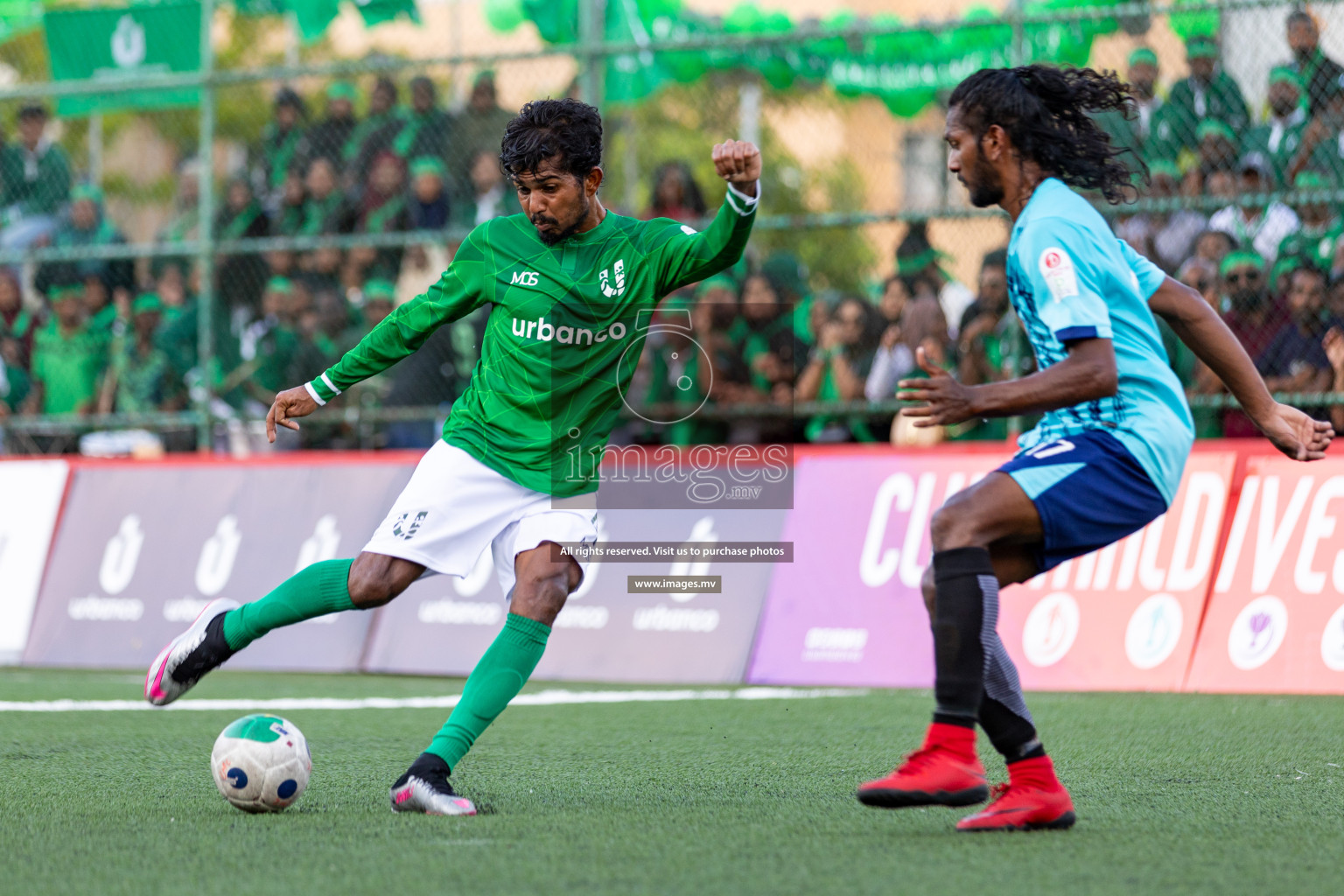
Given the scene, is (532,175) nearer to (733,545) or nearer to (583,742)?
(583,742)

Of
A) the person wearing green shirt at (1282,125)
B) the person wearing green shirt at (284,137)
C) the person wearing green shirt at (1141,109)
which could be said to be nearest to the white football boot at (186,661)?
the person wearing green shirt at (1141,109)

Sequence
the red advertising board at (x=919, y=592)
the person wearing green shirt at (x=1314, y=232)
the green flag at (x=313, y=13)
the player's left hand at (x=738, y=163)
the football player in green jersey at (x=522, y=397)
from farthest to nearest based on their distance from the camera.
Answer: the green flag at (x=313, y=13) → the person wearing green shirt at (x=1314, y=232) → the red advertising board at (x=919, y=592) → the football player in green jersey at (x=522, y=397) → the player's left hand at (x=738, y=163)

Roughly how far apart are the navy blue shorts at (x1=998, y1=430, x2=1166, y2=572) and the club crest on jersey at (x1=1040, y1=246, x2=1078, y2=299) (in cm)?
42

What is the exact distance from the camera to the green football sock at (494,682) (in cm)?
484

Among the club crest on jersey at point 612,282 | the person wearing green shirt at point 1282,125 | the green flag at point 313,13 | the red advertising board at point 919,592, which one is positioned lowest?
the red advertising board at point 919,592

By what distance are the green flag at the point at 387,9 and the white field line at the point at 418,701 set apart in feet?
16.5

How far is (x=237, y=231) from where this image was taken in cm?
1188

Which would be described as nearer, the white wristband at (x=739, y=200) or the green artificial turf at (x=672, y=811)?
the green artificial turf at (x=672, y=811)

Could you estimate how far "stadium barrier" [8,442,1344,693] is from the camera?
8375 mm

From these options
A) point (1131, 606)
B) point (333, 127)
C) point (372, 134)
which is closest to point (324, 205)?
point (372, 134)

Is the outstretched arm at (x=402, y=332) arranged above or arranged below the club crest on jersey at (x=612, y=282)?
below

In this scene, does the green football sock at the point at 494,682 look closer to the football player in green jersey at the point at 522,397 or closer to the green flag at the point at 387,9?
the football player in green jersey at the point at 522,397

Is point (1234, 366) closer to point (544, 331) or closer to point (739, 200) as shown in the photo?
point (739, 200)

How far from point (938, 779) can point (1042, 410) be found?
948 millimetres
